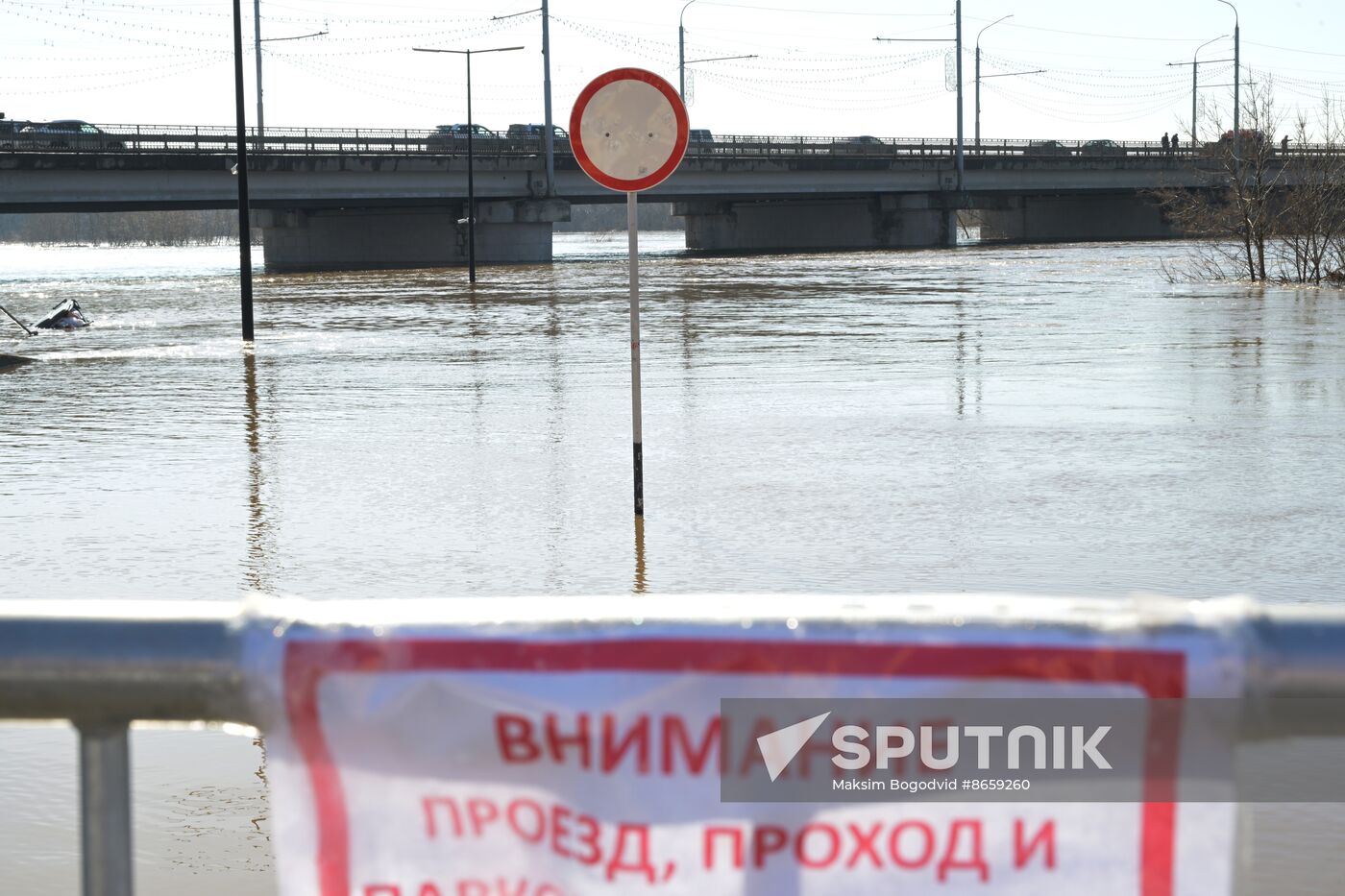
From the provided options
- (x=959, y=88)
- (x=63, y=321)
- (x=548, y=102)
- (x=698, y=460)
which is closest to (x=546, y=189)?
(x=548, y=102)

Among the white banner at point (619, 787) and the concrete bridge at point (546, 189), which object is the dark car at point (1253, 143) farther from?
the white banner at point (619, 787)

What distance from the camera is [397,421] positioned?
54.2 ft

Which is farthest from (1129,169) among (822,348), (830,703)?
(830,703)

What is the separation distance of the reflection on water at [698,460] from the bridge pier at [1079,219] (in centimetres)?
8197

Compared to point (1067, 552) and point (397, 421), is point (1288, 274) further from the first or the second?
point (1067, 552)

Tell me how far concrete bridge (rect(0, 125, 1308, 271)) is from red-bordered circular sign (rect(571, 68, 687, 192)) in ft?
124

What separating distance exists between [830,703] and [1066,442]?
1290 centimetres

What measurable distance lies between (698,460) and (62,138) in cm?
5889

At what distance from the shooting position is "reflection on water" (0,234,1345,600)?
9398mm

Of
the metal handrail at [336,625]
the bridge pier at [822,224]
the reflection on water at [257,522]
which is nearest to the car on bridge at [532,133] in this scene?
the bridge pier at [822,224]

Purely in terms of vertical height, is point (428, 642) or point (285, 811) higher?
point (428, 642)

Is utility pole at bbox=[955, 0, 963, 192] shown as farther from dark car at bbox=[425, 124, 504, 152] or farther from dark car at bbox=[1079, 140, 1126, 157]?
dark car at bbox=[425, 124, 504, 152]

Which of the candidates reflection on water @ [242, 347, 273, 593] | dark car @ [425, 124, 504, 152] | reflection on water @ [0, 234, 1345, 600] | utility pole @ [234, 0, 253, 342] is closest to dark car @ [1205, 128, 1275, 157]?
reflection on water @ [0, 234, 1345, 600]

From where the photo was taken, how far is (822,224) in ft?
336
